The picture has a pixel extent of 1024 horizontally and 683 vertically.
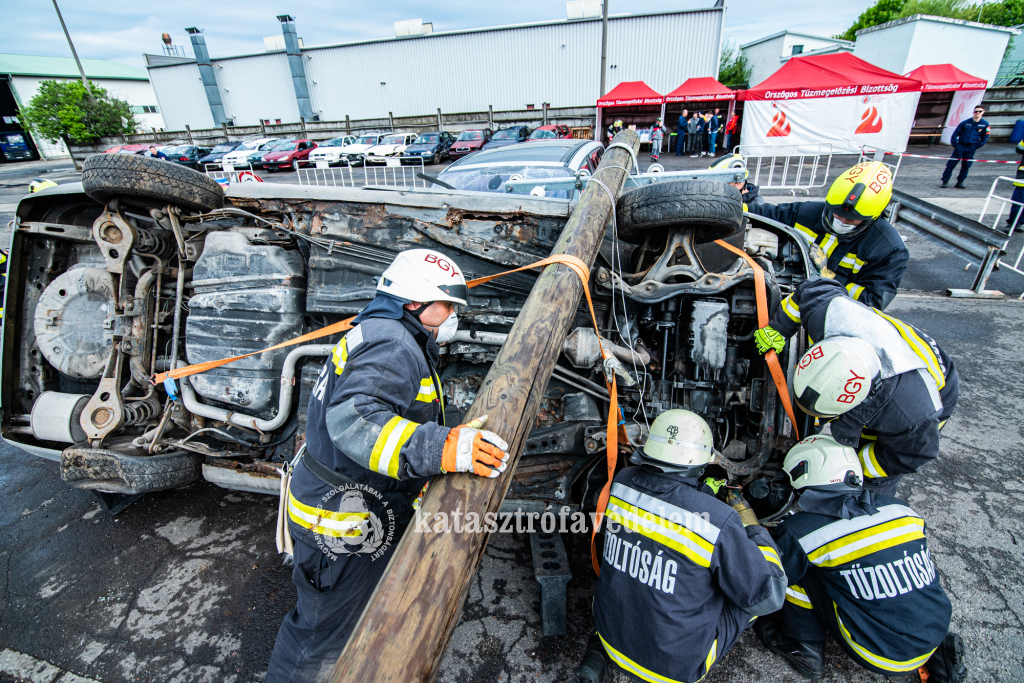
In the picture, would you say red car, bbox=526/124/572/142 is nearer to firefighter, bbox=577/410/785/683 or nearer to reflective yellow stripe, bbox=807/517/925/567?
firefighter, bbox=577/410/785/683

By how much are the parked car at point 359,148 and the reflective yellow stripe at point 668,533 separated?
640 inches

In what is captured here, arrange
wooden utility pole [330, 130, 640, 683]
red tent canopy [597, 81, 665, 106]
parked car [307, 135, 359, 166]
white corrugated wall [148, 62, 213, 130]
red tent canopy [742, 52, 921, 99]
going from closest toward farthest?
wooden utility pole [330, 130, 640, 683], red tent canopy [742, 52, 921, 99], parked car [307, 135, 359, 166], red tent canopy [597, 81, 665, 106], white corrugated wall [148, 62, 213, 130]

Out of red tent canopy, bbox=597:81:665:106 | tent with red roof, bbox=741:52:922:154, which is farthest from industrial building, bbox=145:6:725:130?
tent with red roof, bbox=741:52:922:154

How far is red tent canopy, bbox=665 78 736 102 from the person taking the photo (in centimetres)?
1741

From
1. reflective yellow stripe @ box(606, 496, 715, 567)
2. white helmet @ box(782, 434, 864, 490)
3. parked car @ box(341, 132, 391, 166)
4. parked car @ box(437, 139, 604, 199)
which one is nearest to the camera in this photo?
reflective yellow stripe @ box(606, 496, 715, 567)

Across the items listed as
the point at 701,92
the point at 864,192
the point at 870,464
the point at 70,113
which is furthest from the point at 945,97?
the point at 70,113

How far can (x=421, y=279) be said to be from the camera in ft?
6.13

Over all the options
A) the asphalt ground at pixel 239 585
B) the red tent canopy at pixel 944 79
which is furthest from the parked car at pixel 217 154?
the red tent canopy at pixel 944 79

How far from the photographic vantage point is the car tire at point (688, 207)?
2.47 meters

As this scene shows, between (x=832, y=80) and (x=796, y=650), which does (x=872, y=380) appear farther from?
(x=832, y=80)

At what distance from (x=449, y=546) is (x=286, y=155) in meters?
18.9

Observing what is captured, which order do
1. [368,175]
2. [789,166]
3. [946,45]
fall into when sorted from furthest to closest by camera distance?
[946,45], [368,175], [789,166]

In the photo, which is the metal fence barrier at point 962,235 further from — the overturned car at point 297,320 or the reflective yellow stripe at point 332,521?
the reflective yellow stripe at point 332,521

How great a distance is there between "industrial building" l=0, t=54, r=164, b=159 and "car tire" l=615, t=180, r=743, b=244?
124 feet
